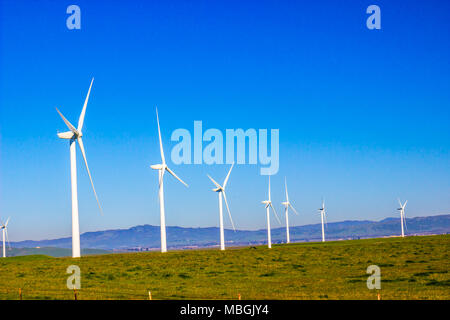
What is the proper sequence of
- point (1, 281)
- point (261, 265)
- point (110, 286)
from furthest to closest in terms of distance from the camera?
point (261, 265) < point (1, 281) < point (110, 286)

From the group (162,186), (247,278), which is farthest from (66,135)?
(247,278)

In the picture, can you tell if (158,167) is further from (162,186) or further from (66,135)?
(66,135)

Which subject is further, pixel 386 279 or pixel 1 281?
pixel 1 281

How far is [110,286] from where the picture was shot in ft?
145

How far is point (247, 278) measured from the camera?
164 ft

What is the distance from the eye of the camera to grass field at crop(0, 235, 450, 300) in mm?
36375

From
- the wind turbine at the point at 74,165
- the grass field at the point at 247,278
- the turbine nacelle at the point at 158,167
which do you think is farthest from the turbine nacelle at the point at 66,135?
the turbine nacelle at the point at 158,167

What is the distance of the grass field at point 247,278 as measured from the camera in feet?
119

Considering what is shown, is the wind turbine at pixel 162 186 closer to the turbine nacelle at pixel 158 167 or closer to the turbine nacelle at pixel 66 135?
the turbine nacelle at pixel 158 167

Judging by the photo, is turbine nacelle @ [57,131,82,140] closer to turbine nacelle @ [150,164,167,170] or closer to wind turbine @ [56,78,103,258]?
wind turbine @ [56,78,103,258]

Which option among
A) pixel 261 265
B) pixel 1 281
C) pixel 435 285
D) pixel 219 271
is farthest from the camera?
pixel 261 265
